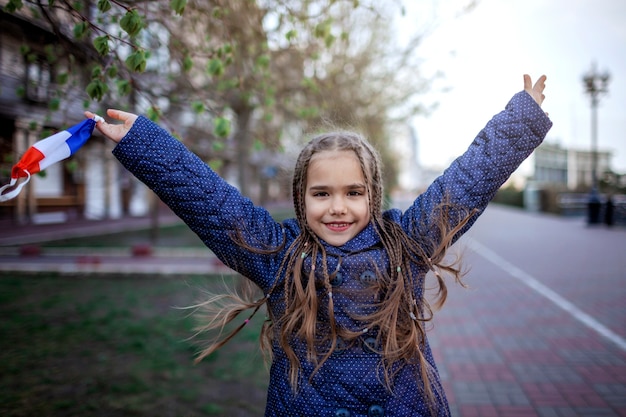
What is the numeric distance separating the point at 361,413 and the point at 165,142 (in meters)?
1.28

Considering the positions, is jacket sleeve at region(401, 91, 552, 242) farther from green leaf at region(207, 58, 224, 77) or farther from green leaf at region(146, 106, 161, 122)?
green leaf at region(146, 106, 161, 122)

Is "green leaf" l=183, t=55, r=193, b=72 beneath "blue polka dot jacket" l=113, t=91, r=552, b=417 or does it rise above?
above

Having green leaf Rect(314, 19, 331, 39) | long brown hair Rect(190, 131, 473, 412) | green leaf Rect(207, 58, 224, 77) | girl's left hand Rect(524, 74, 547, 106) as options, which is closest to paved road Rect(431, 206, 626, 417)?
long brown hair Rect(190, 131, 473, 412)

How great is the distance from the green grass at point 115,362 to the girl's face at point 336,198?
1.07 m

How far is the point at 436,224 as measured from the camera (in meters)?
1.86

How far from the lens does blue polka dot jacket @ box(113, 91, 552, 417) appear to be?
5.78 feet

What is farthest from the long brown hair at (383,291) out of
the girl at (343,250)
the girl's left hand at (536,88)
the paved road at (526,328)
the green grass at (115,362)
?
the green grass at (115,362)

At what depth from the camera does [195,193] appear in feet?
5.79

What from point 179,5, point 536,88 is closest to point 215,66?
point 179,5

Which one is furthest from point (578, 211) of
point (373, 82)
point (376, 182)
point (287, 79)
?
point (376, 182)

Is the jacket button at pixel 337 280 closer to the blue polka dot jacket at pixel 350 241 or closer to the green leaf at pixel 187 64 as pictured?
the blue polka dot jacket at pixel 350 241

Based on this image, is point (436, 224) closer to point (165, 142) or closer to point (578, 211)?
point (165, 142)

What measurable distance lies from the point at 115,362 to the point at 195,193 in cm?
315

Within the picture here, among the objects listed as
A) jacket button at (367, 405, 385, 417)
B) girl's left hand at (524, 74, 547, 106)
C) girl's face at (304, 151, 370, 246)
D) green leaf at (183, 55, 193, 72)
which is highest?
green leaf at (183, 55, 193, 72)
